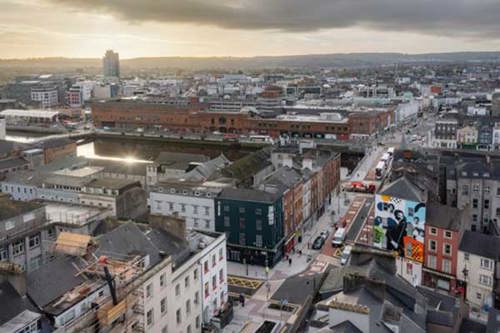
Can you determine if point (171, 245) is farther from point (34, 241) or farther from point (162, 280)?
point (34, 241)

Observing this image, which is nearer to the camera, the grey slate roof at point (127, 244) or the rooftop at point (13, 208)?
the grey slate roof at point (127, 244)

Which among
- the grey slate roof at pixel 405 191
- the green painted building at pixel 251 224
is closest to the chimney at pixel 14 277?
the green painted building at pixel 251 224

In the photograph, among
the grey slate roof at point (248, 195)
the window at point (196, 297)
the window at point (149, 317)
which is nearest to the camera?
the window at point (149, 317)

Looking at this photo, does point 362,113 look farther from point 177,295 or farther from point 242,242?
point 177,295

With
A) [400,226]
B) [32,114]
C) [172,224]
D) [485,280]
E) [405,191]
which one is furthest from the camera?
[32,114]

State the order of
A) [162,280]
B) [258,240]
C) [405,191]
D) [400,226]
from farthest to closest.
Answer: [258,240]
[400,226]
[405,191]
[162,280]

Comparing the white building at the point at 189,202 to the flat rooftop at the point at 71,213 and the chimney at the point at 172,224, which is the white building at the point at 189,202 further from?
the chimney at the point at 172,224

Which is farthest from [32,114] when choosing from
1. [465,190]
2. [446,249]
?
[446,249]
